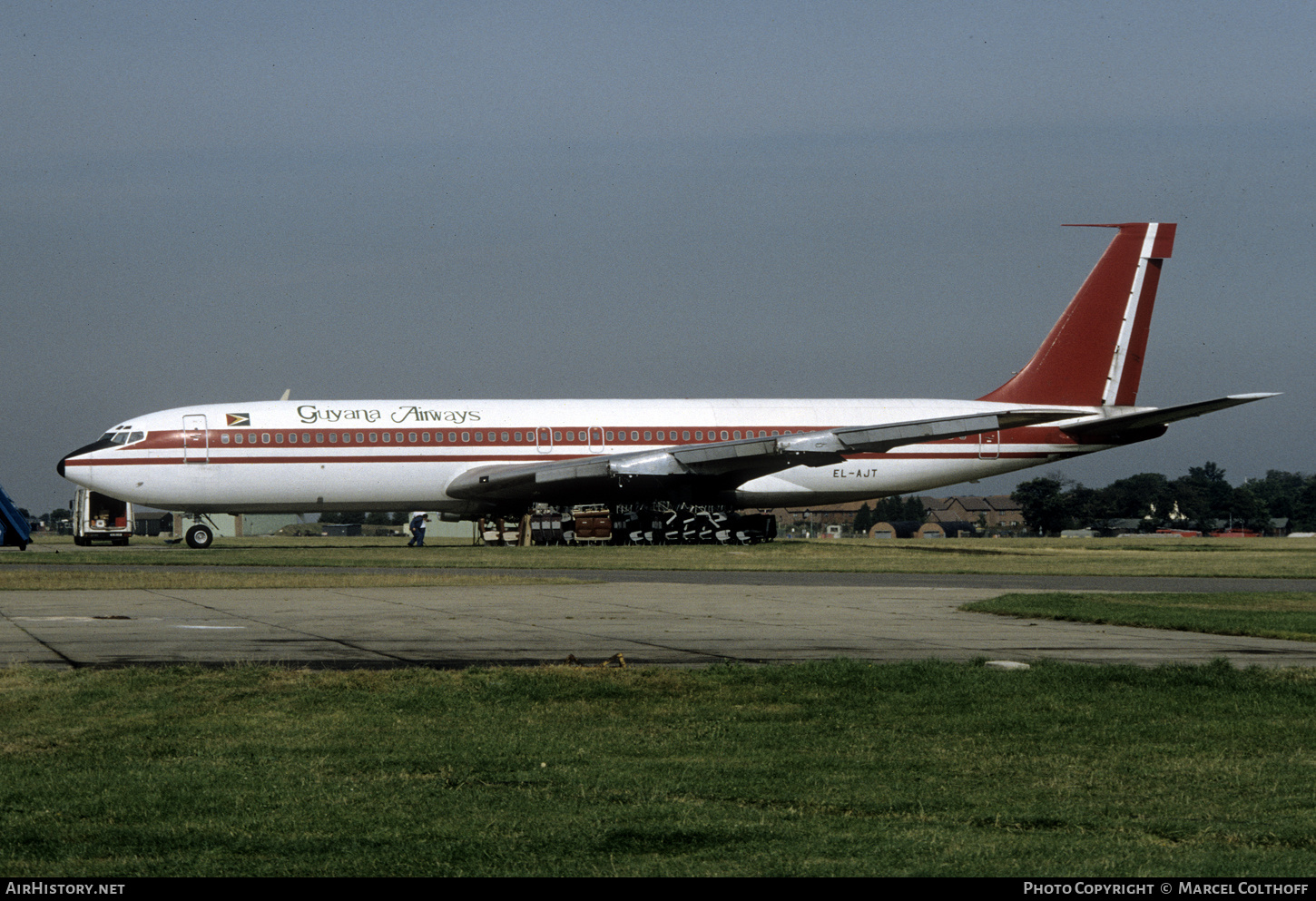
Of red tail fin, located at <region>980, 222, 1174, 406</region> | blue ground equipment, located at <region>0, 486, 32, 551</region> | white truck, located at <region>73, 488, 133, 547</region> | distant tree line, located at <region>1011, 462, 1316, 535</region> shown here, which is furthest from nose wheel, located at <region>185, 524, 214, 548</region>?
distant tree line, located at <region>1011, 462, 1316, 535</region>

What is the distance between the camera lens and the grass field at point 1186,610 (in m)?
15.8

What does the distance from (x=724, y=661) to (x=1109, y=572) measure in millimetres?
19081

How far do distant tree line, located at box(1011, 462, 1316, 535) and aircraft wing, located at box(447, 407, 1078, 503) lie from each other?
88676 millimetres

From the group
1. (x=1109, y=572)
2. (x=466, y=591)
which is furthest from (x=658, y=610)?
(x=1109, y=572)

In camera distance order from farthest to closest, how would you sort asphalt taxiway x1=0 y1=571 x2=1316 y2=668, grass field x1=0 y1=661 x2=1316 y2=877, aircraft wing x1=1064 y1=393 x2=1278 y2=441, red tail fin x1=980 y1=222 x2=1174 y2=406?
red tail fin x1=980 y1=222 x2=1174 y2=406, aircraft wing x1=1064 y1=393 x2=1278 y2=441, asphalt taxiway x1=0 y1=571 x2=1316 y2=668, grass field x1=0 y1=661 x2=1316 y2=877

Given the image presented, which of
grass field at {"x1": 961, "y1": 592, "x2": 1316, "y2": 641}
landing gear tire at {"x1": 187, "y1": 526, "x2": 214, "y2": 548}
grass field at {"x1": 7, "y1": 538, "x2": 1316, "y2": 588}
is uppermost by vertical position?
landing gear tire at {"x1": 187, "y1": 526, "x2": 214, "y2": 548}

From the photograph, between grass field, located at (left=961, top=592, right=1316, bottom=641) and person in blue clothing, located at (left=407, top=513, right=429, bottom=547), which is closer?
grass field, located at (left=961, top=592, right=1316, bottom=641)

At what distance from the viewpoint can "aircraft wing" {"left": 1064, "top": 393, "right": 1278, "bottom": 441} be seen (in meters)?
38.9

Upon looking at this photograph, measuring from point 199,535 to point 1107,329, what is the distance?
3138 centimetres

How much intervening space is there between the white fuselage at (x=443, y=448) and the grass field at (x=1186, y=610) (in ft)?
77.6

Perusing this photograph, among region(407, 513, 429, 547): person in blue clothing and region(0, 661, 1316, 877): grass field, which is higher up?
region(407, 513, 429, 547): person in blue clothing

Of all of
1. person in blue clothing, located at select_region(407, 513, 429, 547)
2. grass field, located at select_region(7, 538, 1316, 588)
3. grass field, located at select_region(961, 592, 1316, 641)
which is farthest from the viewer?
person in blue clothing, located at select_region(407, 513, 429, 547)

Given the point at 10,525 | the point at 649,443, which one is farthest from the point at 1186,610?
the point at 10,525

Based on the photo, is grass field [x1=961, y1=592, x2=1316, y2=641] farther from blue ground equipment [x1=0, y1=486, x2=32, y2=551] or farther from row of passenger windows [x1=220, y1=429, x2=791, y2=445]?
blue ground equipment [x1=0, y1=486, x2=32, y2=551]
